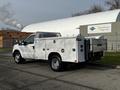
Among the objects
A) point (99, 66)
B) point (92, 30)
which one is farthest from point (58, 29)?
point (99, 66)

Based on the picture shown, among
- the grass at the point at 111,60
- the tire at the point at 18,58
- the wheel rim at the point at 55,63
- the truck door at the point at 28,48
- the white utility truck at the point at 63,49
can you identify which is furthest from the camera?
the tire at the point at 18,58

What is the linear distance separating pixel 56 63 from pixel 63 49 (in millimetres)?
974

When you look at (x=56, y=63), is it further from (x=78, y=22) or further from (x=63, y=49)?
(x=78, y=22)

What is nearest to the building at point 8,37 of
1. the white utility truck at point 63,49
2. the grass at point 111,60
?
the grass at point 111,60

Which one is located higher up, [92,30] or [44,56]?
[92,30]

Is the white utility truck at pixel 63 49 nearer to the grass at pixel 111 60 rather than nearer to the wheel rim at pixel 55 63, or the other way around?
the wheel rim at pixel 55 63

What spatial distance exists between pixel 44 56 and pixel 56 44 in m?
1.29

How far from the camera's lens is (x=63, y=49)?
10.9m

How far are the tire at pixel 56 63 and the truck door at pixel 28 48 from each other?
1.87 m

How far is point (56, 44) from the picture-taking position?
36.7ft

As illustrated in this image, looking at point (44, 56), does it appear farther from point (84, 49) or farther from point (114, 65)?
point (114, 65)

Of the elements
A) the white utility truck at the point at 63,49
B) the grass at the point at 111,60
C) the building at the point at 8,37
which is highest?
the building at the point at 8,37

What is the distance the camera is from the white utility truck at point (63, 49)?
34.2 ft

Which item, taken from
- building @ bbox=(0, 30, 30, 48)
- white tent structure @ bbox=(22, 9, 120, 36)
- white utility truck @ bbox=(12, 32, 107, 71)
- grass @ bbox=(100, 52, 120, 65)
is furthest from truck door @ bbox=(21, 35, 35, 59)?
building @ bbox=(0, 30, 30, 48)
